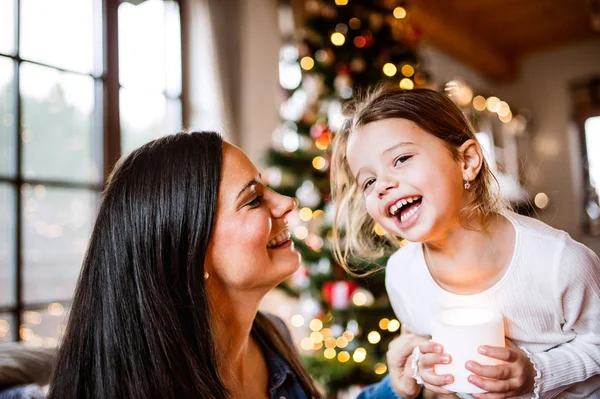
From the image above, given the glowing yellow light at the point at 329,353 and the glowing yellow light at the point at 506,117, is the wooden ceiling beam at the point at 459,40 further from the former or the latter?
the glowing yellow light at the point at 329,353

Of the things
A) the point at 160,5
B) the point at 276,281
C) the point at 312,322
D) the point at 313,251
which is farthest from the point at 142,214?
the point at 160,5

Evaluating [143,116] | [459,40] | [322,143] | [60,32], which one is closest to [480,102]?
[459,40]

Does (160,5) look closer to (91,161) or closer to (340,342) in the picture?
(91,161)

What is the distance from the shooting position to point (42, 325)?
2.81m

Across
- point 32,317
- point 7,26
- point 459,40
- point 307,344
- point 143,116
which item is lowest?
point 307,344

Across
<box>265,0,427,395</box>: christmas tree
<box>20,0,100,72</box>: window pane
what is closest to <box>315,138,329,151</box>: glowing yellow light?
<box>265,0,427,395</box>: christmas tree

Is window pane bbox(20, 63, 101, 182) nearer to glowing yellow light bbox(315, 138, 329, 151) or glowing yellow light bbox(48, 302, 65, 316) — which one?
glowing yellow light bbox(48, 302, 65, 316)

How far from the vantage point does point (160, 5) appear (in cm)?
352

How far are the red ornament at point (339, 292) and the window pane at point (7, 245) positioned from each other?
1515 millimetres

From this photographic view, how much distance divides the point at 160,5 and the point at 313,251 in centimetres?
189

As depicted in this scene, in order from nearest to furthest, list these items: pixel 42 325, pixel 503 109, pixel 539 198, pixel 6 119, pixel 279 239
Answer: pixel 279 239 < pixel 6 119 < pixel 42 325 < pixel 539 198 < pixel 503 109

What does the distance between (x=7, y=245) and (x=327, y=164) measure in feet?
5.26

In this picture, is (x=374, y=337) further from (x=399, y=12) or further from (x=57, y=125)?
(x=57, y=125)

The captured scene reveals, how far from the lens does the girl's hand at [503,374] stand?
2.94 ft
